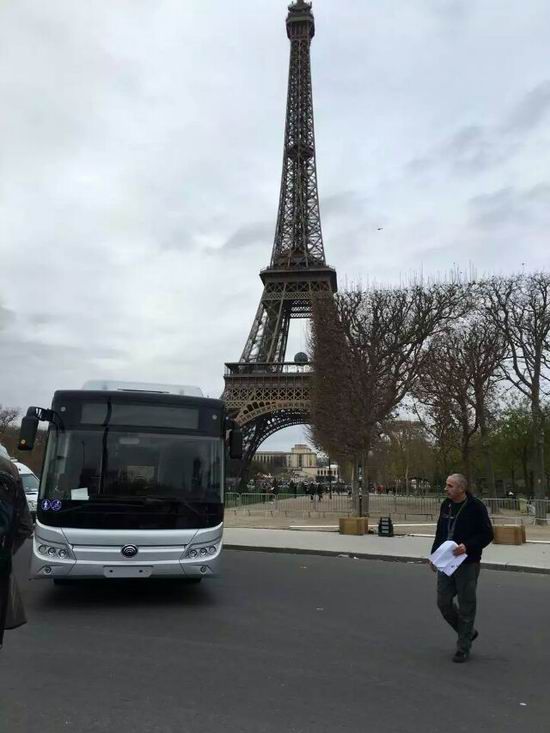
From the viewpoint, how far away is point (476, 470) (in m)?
49.4

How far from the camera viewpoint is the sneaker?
228 inches

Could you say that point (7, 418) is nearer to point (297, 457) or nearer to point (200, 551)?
point (200, 551)

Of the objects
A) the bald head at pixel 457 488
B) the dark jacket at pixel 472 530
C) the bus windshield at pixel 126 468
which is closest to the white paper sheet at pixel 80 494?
the bus windshield at pixel 126 468

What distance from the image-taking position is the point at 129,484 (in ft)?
26.7

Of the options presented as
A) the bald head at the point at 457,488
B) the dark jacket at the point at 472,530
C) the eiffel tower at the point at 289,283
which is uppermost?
the eiffel tower at the point at 289,283

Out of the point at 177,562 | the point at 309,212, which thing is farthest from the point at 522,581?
the point at 309,212

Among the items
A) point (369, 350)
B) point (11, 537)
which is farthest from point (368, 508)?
point (11, 537)

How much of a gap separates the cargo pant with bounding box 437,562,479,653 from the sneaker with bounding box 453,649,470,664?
3 cm

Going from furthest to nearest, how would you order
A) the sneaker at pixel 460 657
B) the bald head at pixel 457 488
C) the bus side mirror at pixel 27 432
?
the bus side mirror at pixel 27 432, the bald head at pixel 457 488, the sneaker at pixel 460 657

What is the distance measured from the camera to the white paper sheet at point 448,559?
5.82 meters

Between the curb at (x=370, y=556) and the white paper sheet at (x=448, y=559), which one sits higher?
the white paper sheet at (x=448, y=559)

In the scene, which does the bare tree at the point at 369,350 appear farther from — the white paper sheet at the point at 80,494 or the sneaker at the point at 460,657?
the sneaker at the point at 460,657

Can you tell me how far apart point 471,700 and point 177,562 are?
4.08 metres

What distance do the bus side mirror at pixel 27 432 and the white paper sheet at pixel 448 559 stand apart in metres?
5.10
